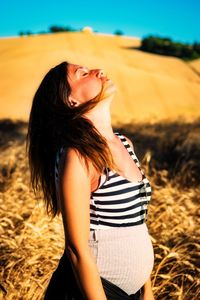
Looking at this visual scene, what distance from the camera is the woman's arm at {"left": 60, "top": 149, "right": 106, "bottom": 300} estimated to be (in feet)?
5.14

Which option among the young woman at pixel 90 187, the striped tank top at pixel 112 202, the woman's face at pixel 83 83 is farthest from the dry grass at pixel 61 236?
the woman's face at pixel 83 83

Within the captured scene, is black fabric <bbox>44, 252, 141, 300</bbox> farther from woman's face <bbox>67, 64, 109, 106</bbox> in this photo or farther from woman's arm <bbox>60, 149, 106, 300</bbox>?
woman's face <bbox>67, 64, 109, 106</bbox>

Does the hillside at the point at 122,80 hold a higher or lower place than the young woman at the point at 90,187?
higher

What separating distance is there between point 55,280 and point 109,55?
44335 mm

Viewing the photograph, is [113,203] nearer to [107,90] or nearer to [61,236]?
[107,90]

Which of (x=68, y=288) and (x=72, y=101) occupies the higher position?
(x=72, y=101)

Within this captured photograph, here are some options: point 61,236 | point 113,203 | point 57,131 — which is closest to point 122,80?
point 61,236

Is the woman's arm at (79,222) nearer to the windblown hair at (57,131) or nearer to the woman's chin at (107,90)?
the windblown hair at (57,131)

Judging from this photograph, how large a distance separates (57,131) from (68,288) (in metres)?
0.73

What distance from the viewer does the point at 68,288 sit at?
178 cm

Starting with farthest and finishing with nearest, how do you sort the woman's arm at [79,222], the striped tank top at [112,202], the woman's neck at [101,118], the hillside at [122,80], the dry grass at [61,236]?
the hillside at [122,80] → the dry grass at [61,236] → the woman's neck at [101,118] → the striped tank top at [112,202] → the woman's arm at [79,222]

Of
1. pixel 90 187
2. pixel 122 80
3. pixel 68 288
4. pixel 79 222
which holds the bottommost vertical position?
pixel 68 288

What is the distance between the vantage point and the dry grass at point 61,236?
9.73ft

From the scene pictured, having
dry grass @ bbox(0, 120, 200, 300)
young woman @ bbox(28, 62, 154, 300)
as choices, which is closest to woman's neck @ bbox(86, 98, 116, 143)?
young woman @ bbox(28, 62, 154, 300)
